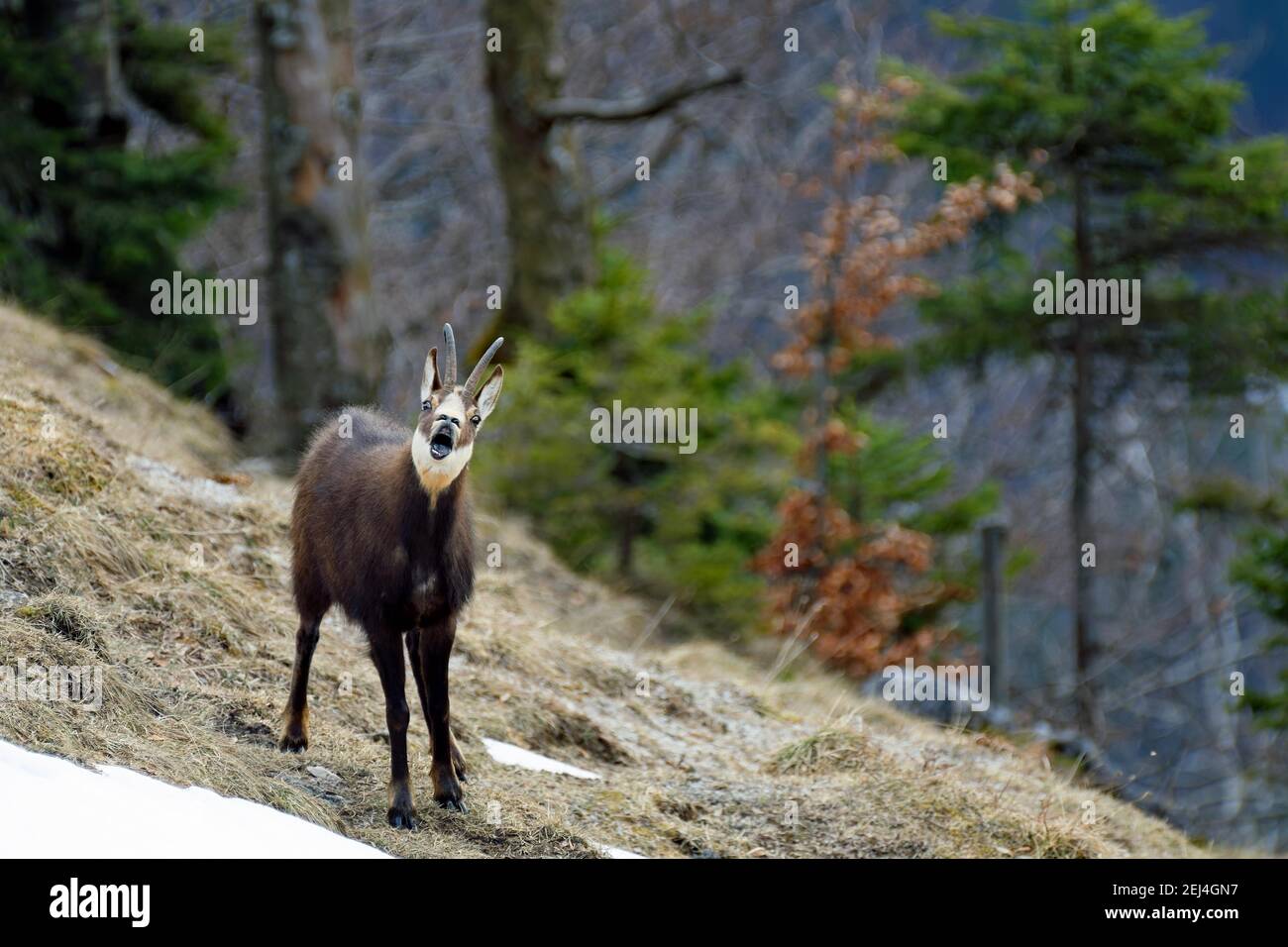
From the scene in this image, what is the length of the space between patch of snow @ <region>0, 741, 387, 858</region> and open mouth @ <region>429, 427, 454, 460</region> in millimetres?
1484

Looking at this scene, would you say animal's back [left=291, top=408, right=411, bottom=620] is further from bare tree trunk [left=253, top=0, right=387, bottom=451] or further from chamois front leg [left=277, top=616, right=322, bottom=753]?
bare tree trunk [left=253, top=0, right=387, bottom=451]

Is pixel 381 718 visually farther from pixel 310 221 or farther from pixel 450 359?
pixel 310 221

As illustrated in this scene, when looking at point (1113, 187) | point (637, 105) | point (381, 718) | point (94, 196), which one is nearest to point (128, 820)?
point (381, 718)

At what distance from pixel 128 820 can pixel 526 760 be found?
2600 millimetres

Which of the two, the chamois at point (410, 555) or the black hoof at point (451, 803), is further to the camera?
the black hoof at point (451, 803)

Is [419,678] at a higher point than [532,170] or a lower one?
lower

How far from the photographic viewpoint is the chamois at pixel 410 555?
246 inches

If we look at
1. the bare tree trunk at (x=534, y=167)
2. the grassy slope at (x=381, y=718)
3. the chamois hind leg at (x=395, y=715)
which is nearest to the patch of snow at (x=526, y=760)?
the grassy slope at (x=381, y=718)

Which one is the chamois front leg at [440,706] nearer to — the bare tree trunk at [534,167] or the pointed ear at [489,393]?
the pointed ear at [489,393]

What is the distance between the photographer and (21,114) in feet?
44.5

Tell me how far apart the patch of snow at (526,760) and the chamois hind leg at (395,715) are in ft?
3.98

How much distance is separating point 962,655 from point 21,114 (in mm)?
9904

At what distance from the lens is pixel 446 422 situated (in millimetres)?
6035

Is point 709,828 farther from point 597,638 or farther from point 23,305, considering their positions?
point 23,305
